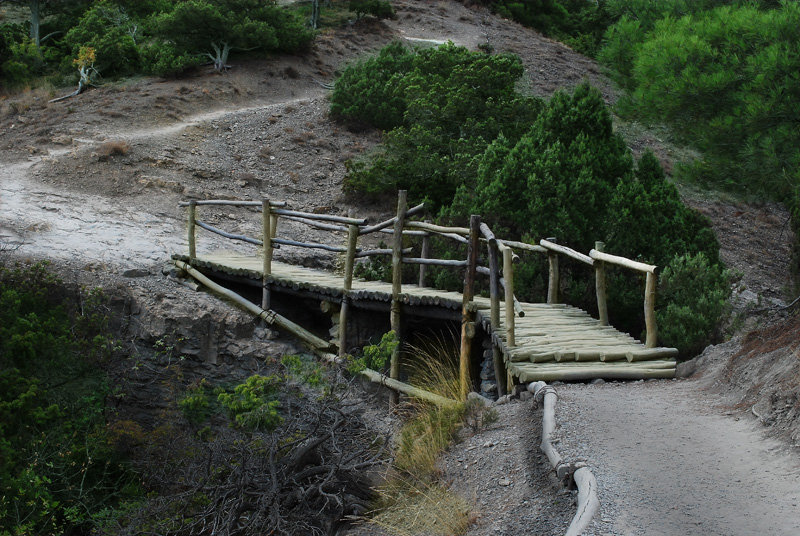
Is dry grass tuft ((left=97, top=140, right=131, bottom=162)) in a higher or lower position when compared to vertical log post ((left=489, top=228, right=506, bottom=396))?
lower

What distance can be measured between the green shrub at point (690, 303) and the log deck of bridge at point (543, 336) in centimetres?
142

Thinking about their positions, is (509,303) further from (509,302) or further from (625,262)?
(625,262)

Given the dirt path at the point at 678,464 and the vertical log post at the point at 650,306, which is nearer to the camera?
the dirt path at the point at 678,464

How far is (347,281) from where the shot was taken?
9633 millimetres

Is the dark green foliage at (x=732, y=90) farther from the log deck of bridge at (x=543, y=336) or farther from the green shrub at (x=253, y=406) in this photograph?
the green shrub at (x=253, y=406)

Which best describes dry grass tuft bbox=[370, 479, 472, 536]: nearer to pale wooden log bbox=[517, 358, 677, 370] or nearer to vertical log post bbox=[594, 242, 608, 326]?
pale wooden log bbox=[517, 358, 677, 370]

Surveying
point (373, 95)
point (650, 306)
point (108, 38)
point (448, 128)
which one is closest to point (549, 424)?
point (650, 306)

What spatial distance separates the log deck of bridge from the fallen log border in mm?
447

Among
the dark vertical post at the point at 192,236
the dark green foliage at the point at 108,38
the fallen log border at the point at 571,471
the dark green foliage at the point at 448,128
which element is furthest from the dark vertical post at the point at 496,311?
the dark green foliage at the point at 108,38

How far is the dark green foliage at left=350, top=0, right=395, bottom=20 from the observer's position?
28.8 meters

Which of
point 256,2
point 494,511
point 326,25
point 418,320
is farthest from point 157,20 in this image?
point 494,511

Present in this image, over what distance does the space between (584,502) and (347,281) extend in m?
5.62

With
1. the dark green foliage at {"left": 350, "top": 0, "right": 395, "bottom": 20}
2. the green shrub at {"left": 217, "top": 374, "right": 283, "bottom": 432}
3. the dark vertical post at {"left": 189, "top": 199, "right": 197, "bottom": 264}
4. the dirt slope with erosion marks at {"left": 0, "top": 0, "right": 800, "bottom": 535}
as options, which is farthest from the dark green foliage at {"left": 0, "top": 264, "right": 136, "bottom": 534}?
the dark green foliage at {"left": 350, "top": 0, "right": 395, "bottom": 20}

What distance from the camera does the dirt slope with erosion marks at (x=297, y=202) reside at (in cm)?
500
